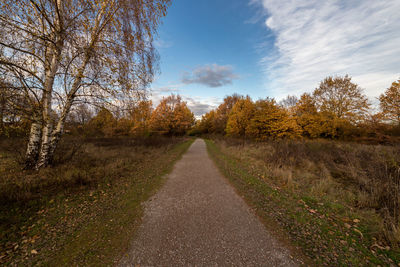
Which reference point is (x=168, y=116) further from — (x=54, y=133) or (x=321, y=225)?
(x=321, y=225)

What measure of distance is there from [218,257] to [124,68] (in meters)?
7.16

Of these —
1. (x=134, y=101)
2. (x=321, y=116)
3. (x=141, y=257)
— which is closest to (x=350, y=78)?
(x=321, y=116)

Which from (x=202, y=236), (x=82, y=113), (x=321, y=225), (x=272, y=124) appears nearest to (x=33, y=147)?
(x=82, y=113)

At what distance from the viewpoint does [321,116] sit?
68.5 feet

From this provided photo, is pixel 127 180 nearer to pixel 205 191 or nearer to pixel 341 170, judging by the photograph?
pixel 205 191

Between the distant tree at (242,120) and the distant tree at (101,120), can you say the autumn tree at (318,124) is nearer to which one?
the distant tree at (242,120)

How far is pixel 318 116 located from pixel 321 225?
24110 mm

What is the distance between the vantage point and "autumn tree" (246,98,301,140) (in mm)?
14031

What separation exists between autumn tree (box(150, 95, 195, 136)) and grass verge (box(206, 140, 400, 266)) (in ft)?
62.7

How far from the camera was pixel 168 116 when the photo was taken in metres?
23.5

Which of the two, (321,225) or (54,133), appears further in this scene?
(54,133)

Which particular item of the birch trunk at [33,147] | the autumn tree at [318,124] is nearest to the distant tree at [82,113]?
the birch trunk at [33,147]

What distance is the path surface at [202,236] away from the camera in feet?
7.88

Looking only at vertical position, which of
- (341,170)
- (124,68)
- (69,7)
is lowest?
(341,170)
